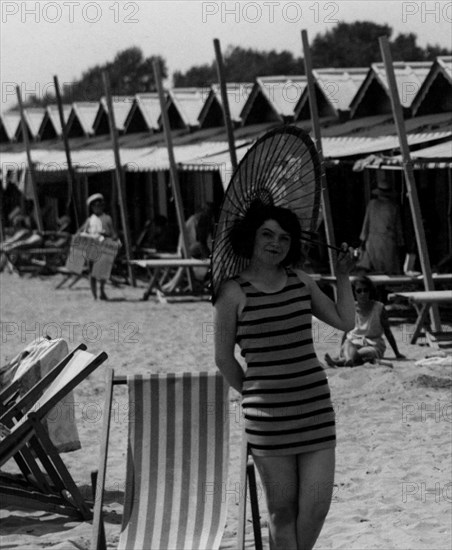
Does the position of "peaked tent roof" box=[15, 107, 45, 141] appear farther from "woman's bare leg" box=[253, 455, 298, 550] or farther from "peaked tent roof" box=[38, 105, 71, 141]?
"woman's bare leg" box=[253, 455, 298, 550]

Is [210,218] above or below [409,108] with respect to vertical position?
below

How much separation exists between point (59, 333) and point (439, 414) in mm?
6552

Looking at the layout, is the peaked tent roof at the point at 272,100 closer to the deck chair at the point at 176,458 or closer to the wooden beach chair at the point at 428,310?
the wooden beach chair at the point at 428,310

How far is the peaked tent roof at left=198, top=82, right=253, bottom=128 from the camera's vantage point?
21.6m

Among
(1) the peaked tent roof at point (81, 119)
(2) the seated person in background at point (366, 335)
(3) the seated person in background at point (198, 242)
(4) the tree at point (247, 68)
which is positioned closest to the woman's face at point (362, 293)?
(2) the seated person in background at point (366, 335)

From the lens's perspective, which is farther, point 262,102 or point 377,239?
point 262,102

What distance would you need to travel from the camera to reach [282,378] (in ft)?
13.5

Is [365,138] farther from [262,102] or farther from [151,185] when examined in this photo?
[151,185]

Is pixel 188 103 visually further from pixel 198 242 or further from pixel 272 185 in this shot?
pixel 272 185

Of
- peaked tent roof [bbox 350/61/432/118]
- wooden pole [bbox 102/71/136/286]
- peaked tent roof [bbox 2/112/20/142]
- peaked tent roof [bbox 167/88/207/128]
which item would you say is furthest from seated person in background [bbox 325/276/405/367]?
peaked tent roof [bbox 2/112/20/142]

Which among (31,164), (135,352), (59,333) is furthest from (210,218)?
(31,164)

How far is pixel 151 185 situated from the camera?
2628 centimetres

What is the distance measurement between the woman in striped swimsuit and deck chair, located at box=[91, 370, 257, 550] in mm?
542

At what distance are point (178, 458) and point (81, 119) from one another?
24.2 m
